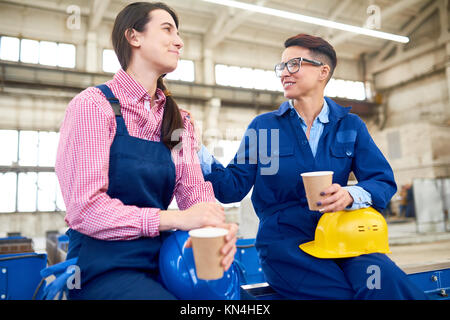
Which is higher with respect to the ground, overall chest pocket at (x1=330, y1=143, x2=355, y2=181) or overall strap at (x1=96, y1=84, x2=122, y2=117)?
overall strap at (x1=96, y1=84, x2=122, y2=117)

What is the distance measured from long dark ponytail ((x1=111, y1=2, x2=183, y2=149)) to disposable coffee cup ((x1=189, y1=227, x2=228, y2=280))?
53 centimetres

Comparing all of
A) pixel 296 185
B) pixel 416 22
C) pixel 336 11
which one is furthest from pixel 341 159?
pixel 416 22


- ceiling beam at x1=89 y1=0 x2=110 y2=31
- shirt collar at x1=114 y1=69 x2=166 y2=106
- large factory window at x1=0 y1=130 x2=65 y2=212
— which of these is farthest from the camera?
ceiling beam at x1=89 y1=0 x2=110 y2=31

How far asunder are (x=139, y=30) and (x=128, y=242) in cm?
84

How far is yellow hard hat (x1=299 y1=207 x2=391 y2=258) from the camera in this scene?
1.46 m

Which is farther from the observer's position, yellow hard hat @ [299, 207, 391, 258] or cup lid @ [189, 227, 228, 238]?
yellow hard hat @ [299, 207, 391, 258]

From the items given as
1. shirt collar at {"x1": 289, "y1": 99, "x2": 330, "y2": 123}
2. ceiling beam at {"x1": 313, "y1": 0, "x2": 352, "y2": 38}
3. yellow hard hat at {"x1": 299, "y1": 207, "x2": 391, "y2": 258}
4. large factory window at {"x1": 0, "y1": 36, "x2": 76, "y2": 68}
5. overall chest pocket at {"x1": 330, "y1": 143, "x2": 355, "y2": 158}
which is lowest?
yellow hard hat at {"x1": 299, "y1": 207, "x2": 391, "y2": 258}

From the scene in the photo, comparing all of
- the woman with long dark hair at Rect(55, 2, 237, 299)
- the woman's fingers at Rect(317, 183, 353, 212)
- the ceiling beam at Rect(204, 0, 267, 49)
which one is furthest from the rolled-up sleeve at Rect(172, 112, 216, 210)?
the ceiling beam at Rect(204, 0, 267, 49)

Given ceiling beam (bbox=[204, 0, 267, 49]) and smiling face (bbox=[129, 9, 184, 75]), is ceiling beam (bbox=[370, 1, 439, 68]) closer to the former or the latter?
ceiling beam (bbox=[204, 0, 267, 49])

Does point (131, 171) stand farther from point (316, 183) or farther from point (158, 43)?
point (316, 183)

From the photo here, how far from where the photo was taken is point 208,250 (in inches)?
37.1

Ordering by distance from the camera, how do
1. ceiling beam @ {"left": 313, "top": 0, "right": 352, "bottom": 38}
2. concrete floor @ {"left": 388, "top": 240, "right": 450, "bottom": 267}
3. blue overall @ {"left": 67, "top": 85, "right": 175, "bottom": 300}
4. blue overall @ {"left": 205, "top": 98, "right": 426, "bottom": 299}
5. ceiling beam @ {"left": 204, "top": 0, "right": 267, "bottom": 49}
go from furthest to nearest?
ceiling beam @ {"left": 313, "top": 0, "right": 352, "bottom": 38} < ceiling beam @ {"left": 204, "top": 0, "right": 267, "bottom": 49} < concrete floor @ {"left": 388, "top": 240, "right": 450, "bottom": 267} < blue overall @ {"left": 205, "top": 98, "right": 426, "bottom": 299} < blue overall @ {"left": 67, "top": 85, "right": 175, "bottom": 300}

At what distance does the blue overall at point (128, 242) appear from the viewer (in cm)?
105

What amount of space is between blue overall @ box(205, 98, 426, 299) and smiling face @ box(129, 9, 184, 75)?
2.13ft
